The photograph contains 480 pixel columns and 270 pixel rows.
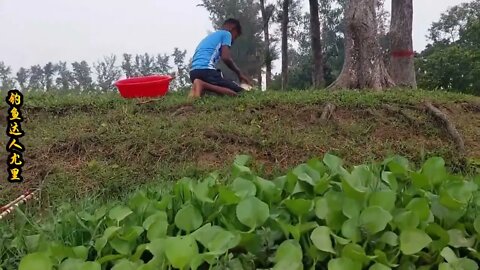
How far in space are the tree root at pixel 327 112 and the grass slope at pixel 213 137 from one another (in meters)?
0.05

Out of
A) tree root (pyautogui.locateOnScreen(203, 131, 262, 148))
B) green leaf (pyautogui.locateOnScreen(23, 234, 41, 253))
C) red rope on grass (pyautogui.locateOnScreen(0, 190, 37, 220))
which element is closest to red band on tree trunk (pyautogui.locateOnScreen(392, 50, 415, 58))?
tree root (pyautogui.locateOnScreen(203, 131, 262, 148))

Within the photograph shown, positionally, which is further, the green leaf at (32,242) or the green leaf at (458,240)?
the green leaf at (32,242)

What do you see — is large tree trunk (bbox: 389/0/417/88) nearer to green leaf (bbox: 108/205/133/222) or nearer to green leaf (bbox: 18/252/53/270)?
green leaf (bbox: 108/205/133/222)

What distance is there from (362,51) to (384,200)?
17.0 ft

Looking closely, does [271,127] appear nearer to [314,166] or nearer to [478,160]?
[478,160]

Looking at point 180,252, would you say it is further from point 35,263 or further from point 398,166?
point 398,166

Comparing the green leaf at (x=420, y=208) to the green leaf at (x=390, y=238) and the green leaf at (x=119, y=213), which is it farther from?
the green leaf at (x=119, y=213)

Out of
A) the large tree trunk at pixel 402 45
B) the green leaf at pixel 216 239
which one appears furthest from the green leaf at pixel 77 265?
the large tree trunk at pixel 402 45

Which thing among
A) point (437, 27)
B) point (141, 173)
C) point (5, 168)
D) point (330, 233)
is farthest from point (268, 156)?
point (437, 27)

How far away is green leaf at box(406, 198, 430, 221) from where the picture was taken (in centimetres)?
126

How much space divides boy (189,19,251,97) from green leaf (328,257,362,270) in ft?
15.4

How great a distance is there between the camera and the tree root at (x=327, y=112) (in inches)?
177

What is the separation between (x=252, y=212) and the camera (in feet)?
4.15

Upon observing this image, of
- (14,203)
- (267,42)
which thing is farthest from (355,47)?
(267,42)
